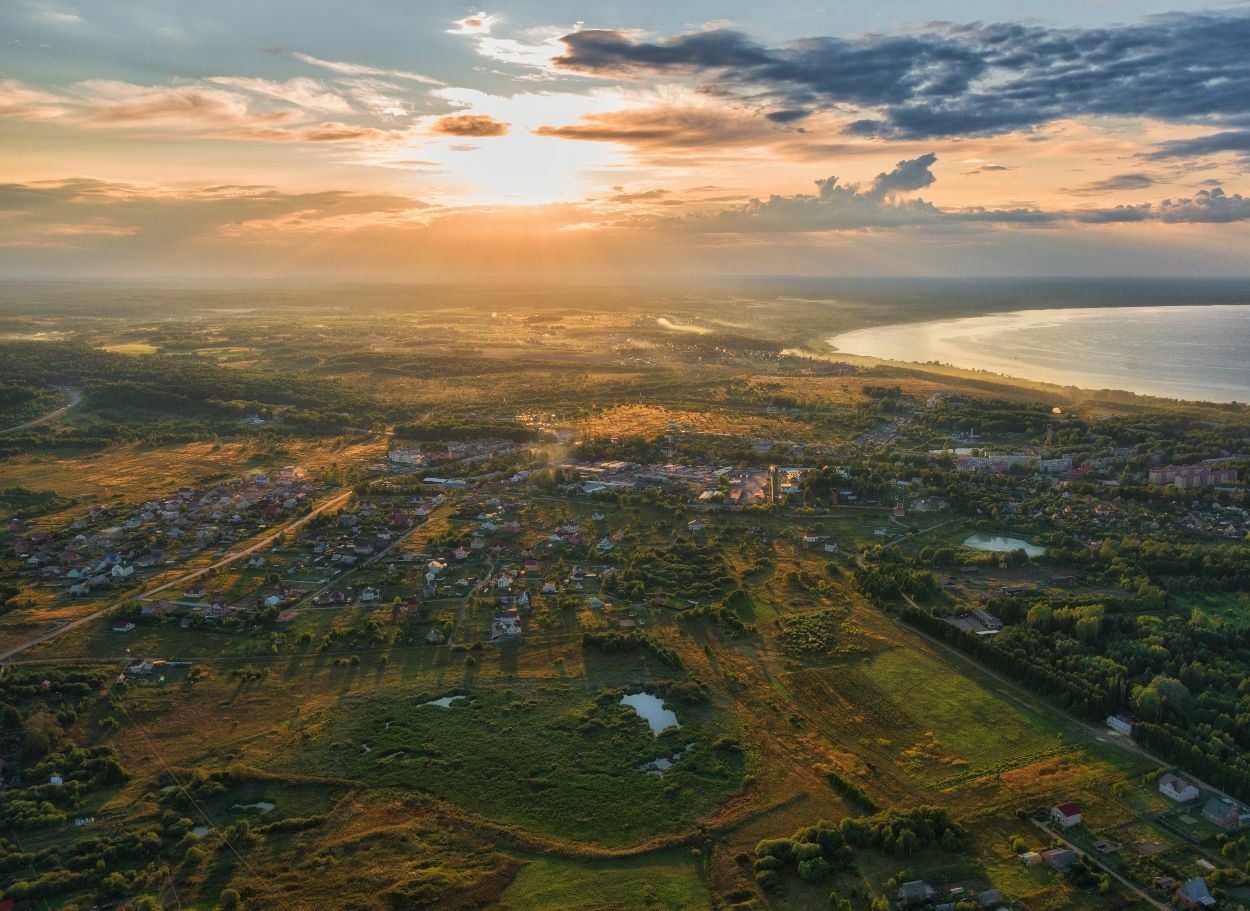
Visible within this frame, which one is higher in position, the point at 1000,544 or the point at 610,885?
the point at 1000,544

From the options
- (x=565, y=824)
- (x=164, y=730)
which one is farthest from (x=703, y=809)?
(x=164, y=730)

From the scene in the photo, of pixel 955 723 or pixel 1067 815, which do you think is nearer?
pixel 1067 815

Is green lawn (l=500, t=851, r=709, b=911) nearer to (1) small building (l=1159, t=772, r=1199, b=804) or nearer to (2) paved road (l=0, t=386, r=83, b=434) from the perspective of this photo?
(1) small building (l=1159, t=772, r=1199, b=804)

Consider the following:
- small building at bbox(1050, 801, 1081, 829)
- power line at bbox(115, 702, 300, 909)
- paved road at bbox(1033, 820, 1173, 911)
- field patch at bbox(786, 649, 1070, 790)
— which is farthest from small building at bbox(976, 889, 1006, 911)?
power line at bbox(115, 702, 300, 909)

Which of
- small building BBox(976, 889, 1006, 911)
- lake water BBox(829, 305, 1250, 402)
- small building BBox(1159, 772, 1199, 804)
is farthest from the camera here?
lake water BBox(829, 305, 1250, 402)

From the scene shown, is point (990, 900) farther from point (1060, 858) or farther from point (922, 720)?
point (922, 720)

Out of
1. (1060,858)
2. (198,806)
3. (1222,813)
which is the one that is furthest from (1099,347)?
(198,806)

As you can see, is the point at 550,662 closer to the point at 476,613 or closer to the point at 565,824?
the point at 476,613

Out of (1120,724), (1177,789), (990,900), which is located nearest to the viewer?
(990,900)
